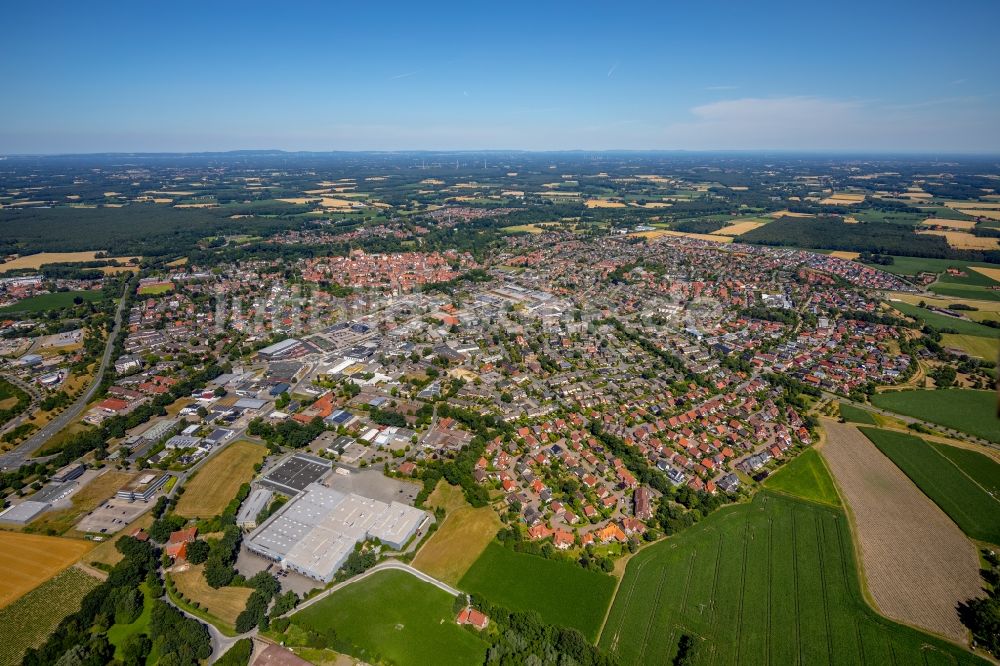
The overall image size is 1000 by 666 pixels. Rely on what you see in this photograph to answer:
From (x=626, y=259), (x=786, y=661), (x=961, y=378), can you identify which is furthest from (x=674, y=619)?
(x=626, y=259)

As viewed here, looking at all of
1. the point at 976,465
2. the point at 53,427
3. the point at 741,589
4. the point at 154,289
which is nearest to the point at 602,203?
A: the point at 154,289

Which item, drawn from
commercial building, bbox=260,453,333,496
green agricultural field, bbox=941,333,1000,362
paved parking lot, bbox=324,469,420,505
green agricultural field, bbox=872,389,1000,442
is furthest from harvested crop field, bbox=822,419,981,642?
commercial building, bbox=260,453,333,496

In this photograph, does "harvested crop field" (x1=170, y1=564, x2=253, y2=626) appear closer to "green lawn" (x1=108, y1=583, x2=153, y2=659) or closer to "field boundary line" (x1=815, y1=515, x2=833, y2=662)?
"green lawn" (x1=108, y1=583, x2=153, y2=659)

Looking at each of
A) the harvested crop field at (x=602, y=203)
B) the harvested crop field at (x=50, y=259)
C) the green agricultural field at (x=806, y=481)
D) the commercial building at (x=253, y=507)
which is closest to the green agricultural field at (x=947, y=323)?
the green agricultural field at (x=806, y=481)

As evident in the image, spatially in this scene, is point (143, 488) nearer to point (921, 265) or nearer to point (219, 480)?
point (219, 480)

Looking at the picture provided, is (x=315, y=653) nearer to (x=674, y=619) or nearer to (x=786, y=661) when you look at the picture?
(x=674, y=619)

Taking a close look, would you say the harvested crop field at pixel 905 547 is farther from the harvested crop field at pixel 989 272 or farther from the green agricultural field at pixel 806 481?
the harvested crop field at pixel 989 272
